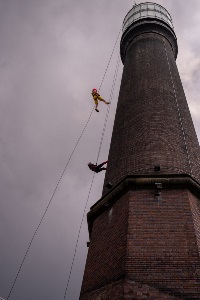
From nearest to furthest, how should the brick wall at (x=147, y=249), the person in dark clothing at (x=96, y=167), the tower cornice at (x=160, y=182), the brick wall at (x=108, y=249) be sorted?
the brick wall at (x=147, y=249) → the brick wall at (x=108, y=249) → the tower cornice at (x=160, y=182) → the person in dark clothing at (x=96, y=167)

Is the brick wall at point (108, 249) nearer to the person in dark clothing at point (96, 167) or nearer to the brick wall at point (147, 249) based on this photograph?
the brick wall at point (147, 249)

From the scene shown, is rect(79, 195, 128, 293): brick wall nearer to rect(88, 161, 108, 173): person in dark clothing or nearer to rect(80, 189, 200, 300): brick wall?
rect(80, 189, 200, 300): brick wall

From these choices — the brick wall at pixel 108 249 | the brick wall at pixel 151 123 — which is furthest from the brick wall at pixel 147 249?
the brick wall at pixel 151 123

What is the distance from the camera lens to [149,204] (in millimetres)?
6453

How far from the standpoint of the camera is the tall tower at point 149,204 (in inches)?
210

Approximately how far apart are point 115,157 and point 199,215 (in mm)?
2910

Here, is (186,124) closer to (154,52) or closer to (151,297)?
(154,52)

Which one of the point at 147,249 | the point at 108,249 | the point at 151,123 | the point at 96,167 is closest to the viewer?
the point at 147,249

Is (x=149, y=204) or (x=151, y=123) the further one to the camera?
(x=151, y=123)

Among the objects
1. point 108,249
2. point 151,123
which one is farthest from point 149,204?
point 151,123

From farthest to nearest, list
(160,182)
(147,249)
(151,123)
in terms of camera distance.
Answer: (151,123) → (160,182) → (147,249)

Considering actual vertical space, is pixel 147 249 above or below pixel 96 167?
below

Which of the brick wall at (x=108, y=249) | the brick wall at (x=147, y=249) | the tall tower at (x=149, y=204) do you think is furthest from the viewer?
the brick wall at (x=108, y=249)

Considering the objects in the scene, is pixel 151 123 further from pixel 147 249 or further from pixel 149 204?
pixel 147 249
